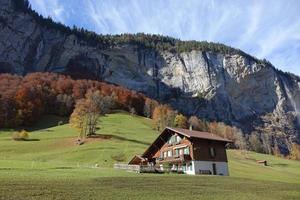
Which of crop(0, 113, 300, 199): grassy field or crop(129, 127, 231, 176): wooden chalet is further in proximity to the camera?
crop(129, 127, 231, 176): wooden chalet

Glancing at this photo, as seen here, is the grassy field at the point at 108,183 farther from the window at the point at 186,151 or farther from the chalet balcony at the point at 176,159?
the window at the point at 186,151

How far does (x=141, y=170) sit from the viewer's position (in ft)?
166

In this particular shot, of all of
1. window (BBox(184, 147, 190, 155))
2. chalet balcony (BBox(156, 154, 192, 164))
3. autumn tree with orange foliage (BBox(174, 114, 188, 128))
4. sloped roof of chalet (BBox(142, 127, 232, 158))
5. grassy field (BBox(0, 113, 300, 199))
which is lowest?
grassy field (BBox(0, 113, 300, 199))

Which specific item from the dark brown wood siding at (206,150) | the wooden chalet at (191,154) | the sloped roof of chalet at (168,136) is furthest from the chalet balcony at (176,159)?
the sloped roof of chalet at (168,136)

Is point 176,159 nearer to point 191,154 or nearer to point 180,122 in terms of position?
point 191,154

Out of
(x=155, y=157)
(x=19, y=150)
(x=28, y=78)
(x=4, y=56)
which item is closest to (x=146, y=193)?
(x=155, y=157)

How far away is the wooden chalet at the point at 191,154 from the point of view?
2373 inches

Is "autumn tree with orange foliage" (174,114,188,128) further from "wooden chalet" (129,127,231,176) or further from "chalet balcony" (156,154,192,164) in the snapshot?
"chalet balcony" (156,154,192,164)

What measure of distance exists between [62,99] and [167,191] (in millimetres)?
129916

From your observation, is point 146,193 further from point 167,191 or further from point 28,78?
point 28,78

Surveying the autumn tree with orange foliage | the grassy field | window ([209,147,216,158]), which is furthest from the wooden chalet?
the autumn tree with orange foliage

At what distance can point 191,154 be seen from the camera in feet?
198

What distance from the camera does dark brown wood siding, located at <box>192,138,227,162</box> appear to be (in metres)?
61.1

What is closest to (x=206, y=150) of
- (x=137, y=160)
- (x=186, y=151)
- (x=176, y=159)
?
(x=186, y=151)
